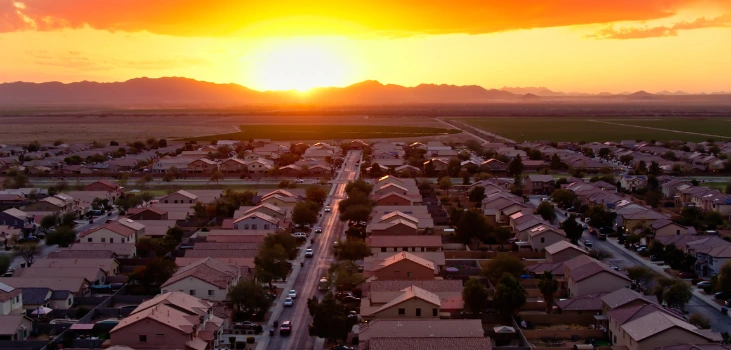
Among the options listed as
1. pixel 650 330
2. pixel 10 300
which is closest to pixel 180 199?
pixel 10 300

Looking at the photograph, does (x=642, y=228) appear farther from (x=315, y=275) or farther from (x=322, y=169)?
(x=322, y=169)

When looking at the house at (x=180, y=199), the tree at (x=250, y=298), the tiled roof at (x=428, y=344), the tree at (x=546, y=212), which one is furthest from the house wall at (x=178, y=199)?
the tiled roof at (x=428, y=344)

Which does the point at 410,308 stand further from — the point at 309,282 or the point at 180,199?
the point at 180,199

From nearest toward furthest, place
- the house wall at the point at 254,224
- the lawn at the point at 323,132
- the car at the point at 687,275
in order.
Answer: the car at the point at 687,275
the house wall at the point at 254,224
the lawn at the point at 323,132

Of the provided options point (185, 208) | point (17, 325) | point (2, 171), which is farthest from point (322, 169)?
point (17, 325)

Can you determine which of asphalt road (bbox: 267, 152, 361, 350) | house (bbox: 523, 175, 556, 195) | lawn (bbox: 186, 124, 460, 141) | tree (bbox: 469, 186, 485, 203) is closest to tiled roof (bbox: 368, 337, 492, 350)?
asphalt road (bbox: 267, 152, 361, 350)

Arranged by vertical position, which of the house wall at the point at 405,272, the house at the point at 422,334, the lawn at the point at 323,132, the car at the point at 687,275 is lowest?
the lawn at the point at 323,132

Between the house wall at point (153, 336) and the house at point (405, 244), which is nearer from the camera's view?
the house wall at point (153, 336)

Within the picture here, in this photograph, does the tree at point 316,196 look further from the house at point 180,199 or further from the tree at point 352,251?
the tree at point 352,251
